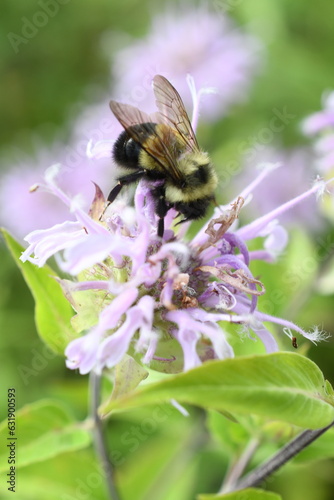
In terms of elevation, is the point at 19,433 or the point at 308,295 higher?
the point at 19,433

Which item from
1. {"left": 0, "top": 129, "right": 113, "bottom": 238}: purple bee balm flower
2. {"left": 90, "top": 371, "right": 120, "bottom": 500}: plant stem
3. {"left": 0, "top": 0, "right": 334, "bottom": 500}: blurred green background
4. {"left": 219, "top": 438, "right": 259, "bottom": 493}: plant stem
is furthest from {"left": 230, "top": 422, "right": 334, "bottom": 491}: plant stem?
{"left": 0, "top": 129, "right": 113, "bottom": 238}: purple bee balm flower

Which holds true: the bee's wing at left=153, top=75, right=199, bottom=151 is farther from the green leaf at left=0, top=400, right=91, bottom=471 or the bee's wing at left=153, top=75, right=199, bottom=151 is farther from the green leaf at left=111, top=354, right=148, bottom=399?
the green leaf at left=0, top=400, right=91, bottom=471

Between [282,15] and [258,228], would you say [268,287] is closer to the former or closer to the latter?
[258,228]

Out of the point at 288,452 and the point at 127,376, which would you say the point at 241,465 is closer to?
the point at 288,452

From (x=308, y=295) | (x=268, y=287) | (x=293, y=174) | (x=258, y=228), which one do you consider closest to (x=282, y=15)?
(x=293, y=174)

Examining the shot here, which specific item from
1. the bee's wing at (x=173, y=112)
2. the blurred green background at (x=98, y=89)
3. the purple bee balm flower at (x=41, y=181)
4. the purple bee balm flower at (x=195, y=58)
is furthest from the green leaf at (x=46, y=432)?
the purple bee balm flower at (x=195, y=58)
